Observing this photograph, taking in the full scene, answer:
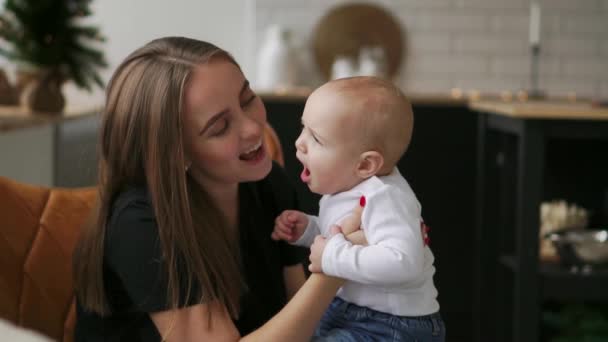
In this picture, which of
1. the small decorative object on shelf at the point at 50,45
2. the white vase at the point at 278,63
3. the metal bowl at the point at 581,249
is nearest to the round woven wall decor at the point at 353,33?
the white vase at the point at 278,63

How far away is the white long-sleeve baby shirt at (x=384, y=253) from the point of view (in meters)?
1.28

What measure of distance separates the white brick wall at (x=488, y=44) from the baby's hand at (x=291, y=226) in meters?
3.41

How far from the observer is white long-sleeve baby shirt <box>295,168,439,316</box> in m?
1.28

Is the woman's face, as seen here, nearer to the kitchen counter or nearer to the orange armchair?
the orange armchair

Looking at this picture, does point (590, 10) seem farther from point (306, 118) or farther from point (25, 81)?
point (306, 118)

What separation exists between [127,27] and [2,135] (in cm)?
229

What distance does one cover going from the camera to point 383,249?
4.21 feet

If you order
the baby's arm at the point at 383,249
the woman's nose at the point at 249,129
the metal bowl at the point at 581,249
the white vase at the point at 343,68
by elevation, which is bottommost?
the metal bowl at the point at 581,249

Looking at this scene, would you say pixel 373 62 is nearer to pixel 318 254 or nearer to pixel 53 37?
pixel 53 37

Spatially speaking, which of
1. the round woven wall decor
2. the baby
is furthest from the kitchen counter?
the baby

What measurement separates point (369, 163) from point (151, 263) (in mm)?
371

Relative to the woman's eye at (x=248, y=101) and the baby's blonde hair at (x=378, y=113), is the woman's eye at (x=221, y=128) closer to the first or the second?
the woman's eye at (x=248, y=101)

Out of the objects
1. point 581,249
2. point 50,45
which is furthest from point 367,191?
point 50,45

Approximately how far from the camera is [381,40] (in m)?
4.90
